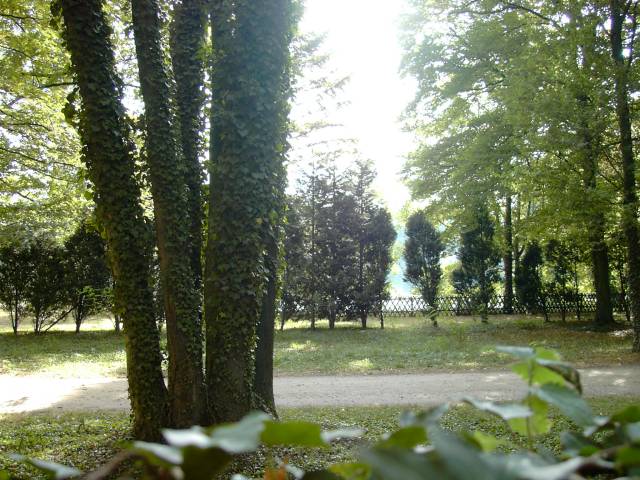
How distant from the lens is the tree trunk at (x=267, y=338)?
5719 mm

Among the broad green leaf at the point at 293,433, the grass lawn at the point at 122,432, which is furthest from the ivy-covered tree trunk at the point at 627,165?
the broad green leaf at the point at 293,433

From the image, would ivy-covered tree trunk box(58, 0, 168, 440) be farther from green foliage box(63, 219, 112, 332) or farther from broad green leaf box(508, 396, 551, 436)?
green foliage box(63, 219, 112, 332)

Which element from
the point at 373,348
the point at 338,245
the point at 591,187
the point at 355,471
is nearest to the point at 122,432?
the point at 355,471

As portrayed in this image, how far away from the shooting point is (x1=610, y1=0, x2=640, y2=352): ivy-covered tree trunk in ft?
36.0

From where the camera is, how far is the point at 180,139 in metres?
5.48

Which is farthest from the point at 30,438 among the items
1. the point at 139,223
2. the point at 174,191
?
the point at 174,191

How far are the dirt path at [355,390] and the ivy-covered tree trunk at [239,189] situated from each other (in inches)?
131

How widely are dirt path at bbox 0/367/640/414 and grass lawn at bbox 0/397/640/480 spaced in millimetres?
693

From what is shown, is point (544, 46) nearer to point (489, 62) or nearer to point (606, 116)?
point (606, 116)

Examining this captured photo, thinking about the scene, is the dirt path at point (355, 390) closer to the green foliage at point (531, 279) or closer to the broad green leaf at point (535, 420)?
the broad green leaf at point (535, 420)

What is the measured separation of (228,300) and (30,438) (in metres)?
3.58

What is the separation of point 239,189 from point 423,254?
1572 cm

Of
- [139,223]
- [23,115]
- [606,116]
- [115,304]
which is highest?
[23,115]

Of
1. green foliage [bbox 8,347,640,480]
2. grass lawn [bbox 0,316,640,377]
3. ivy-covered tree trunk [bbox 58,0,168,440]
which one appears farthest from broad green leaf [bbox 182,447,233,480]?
grass lawn [bbox 0,316,640,377]
